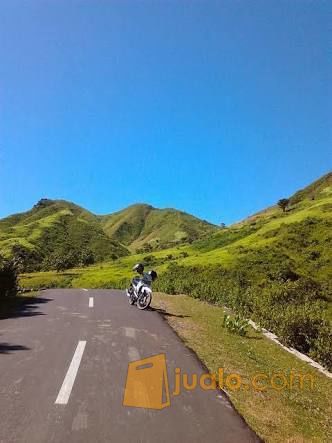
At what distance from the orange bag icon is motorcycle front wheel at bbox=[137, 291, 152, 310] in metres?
7.95

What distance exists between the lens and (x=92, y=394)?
22.8 feet

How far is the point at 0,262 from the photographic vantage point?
23.4 metres

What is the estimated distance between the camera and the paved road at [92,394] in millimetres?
5609

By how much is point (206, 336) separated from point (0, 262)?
1554 centimetres

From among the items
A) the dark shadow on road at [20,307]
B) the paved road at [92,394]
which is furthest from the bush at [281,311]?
the dark shadow on road at [20,307]

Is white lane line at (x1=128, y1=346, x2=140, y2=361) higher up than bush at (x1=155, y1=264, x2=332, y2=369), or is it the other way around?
bush at (x1=155, y1=264, x2=332, y2=369)

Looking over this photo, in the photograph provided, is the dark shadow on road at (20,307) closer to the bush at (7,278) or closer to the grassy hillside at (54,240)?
the bush at (7,278)

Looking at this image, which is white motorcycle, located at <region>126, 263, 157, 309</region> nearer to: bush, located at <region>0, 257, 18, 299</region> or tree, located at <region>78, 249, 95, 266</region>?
bush, located at <region>0, 257, 18, 299</region>

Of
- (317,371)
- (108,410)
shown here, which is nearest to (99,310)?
(317,371)

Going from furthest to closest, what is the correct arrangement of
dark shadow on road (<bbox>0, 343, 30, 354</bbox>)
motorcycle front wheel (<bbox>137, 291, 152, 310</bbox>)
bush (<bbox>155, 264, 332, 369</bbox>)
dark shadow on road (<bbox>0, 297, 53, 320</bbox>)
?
motorcycle front wheel (<bbox>137, 291, 152, 310</bbox>), dark shadow on road (<bbox>0, 297, 53, 320</bbox>), bush (<bbox>155, 264, 332, 369</bbox>), dark shadow on road (<bbox>0, 343, 30, 354</bbox>)

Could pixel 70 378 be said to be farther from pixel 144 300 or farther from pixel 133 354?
pixel 144 300

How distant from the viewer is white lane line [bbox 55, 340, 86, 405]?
6.61m

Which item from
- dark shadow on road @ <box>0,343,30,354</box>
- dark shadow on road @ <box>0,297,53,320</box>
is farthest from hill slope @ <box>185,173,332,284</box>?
dark shadow on road @ <box>0,343,30,354</box>

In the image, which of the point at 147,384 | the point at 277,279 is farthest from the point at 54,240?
the point at 147,384
